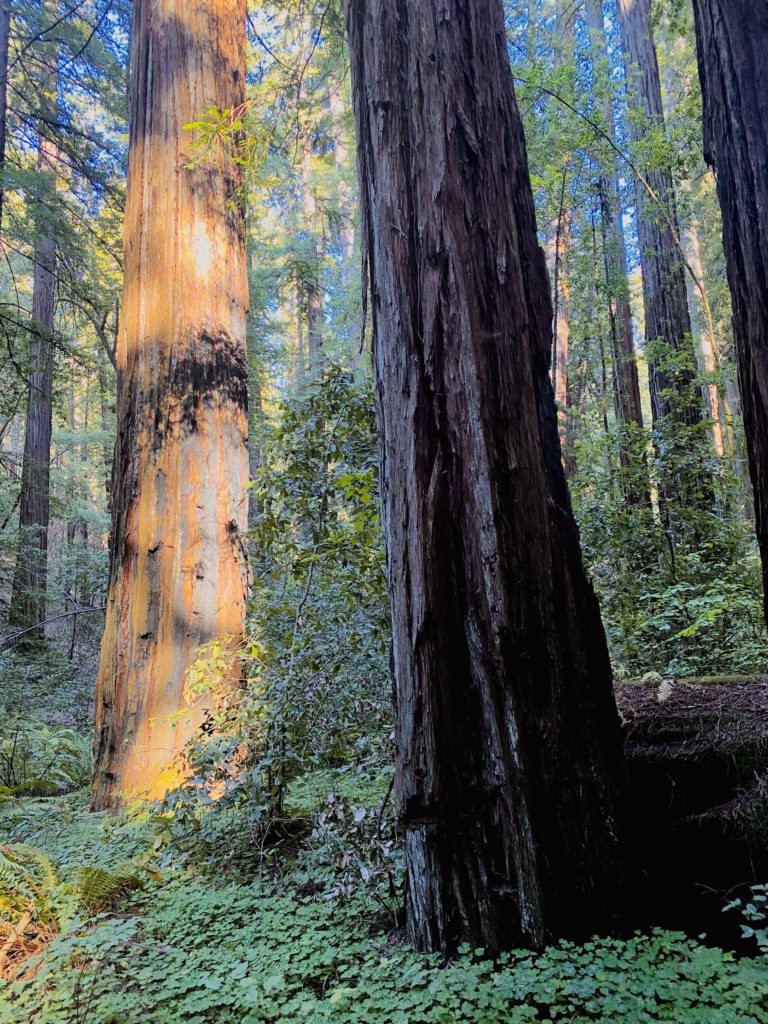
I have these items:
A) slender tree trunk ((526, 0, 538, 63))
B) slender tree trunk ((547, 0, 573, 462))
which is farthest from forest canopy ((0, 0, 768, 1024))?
slender tree trunk ((547, 0, 573, 462))

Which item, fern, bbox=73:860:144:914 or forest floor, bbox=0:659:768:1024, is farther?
fern, bbox=73:860:144:914

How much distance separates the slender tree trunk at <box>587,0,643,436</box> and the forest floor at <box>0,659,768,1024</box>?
5838 millimetres

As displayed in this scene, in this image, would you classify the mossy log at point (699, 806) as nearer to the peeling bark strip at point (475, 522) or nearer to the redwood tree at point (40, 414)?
the peeling bark strip at point (475, 522)

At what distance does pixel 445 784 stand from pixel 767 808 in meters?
1.24

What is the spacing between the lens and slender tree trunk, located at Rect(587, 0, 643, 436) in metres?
7.62

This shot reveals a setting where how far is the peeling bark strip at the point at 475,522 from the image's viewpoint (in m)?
2.03

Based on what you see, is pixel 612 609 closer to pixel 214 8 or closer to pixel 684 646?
pixel 684 646

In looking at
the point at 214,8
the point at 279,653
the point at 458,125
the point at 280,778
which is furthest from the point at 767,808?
the point at 214,8

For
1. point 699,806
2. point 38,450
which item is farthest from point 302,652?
point 38,450

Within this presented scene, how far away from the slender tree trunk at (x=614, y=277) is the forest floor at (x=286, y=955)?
230 inches

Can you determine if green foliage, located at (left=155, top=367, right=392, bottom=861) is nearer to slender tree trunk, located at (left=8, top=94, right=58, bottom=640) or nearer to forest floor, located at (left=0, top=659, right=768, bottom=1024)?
forest floor, located at (left=0, top=659, right=768, bottom=1024)

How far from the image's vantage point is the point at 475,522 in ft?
7.30

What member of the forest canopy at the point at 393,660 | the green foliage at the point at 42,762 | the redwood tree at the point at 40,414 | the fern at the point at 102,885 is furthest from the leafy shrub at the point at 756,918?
the redwood tree at the point at 40,414

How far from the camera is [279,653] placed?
334 cm
